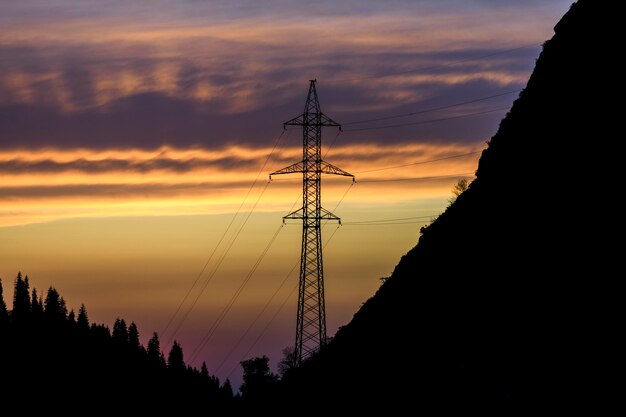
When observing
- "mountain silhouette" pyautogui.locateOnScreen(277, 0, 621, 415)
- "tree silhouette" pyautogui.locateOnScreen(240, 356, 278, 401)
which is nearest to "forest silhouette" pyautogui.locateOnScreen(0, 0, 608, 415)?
"mountain silhouette" pyautogui.locateOnScreen(277, 0, 621, 415)

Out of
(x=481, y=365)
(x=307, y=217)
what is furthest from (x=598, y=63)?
(x=307, y=217)

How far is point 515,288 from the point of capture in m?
50.3

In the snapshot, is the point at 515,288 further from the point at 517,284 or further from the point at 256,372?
the point at 256,372

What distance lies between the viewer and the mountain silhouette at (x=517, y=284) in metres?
44.1

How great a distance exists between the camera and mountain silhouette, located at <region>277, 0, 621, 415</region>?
145 ft

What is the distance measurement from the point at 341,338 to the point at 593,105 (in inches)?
759

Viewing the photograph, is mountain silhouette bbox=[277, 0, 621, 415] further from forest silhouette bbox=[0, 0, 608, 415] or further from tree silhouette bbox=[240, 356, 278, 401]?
tree silhouette bbox=[240, 356, 278, 401]

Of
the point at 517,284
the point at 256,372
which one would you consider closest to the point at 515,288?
the point at 517,284

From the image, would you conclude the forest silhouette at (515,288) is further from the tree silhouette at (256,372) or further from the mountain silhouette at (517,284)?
the tree silhouette at (256,372)

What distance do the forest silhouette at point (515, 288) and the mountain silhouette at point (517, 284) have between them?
7cm

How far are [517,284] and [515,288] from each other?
283 mm

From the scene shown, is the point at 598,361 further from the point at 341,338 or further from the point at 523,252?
the point at 341,338

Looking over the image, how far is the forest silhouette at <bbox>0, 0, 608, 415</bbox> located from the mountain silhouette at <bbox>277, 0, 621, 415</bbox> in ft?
0.23

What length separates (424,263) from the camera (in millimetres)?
63688
